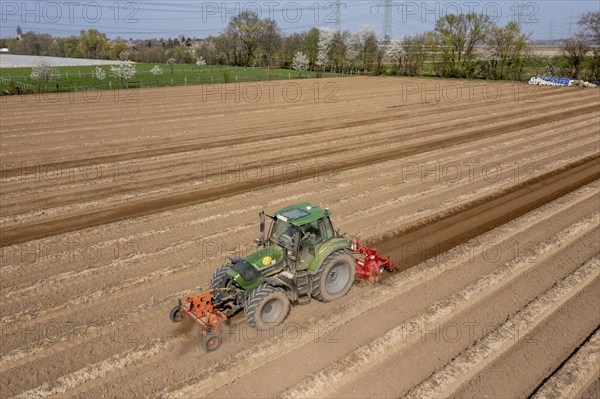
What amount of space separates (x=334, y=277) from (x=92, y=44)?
111698mm

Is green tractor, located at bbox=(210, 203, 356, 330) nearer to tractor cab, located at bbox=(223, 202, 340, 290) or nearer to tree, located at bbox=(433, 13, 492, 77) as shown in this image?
tractor cab, located at bbox=(223, 202, 340, 290)

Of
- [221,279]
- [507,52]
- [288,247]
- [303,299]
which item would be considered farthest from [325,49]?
[221,279]

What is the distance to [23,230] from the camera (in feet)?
38.0

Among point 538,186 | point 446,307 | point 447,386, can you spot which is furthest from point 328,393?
point 538,186

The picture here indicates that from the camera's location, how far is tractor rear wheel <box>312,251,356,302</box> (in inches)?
301

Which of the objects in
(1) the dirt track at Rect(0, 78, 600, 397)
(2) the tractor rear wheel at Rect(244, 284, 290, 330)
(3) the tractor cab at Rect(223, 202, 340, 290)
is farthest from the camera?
(3) the tractor cab at Rect(223, 202, 340, 290)

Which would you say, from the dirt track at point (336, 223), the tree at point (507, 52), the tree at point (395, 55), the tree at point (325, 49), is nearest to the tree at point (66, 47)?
the tree at point (325, 49)

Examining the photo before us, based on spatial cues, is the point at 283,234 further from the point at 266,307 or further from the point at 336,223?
the point at 336,223

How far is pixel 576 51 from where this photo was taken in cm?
5141

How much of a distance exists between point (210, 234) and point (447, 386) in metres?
6.84

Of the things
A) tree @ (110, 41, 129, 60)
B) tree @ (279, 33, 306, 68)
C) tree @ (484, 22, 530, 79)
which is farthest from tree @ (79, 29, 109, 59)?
tree @ (484, 22, 530, 79)

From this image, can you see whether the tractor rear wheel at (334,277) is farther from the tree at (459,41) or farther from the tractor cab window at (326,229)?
the tree at (459,41)

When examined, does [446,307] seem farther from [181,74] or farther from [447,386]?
[181,74]

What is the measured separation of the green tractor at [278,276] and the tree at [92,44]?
358 ft
